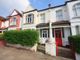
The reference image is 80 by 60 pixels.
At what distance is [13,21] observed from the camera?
1077 inches

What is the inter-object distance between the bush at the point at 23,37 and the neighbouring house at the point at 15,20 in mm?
6588

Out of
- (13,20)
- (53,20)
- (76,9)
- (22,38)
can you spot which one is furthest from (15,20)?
(76,9)

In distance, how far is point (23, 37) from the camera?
684 inches

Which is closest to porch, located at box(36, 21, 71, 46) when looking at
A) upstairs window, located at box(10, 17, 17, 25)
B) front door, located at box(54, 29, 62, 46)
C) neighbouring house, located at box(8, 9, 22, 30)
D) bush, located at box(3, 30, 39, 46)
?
front door, located at box(54, 29, 62, 46)

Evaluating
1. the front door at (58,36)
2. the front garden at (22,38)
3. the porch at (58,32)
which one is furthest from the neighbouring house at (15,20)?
the front door at (58,36)

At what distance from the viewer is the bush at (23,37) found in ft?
54.3

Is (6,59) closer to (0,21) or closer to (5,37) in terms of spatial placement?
(5,37)

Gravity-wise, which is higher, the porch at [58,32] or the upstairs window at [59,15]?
the upstairs window at [59,15]

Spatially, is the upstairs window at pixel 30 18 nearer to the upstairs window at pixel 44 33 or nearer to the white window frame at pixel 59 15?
the upstairs window at pixel 44 33

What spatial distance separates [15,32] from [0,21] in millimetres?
14314

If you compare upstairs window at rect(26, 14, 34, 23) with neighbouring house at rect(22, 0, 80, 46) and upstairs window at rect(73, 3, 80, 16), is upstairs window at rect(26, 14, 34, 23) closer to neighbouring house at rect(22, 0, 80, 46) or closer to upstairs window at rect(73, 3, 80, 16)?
neighbouring house at rect(22, 0, 80, 46)

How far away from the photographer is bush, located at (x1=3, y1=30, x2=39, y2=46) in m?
16.5

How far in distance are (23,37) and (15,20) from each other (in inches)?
427

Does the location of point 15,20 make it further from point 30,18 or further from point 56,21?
point 56,21
